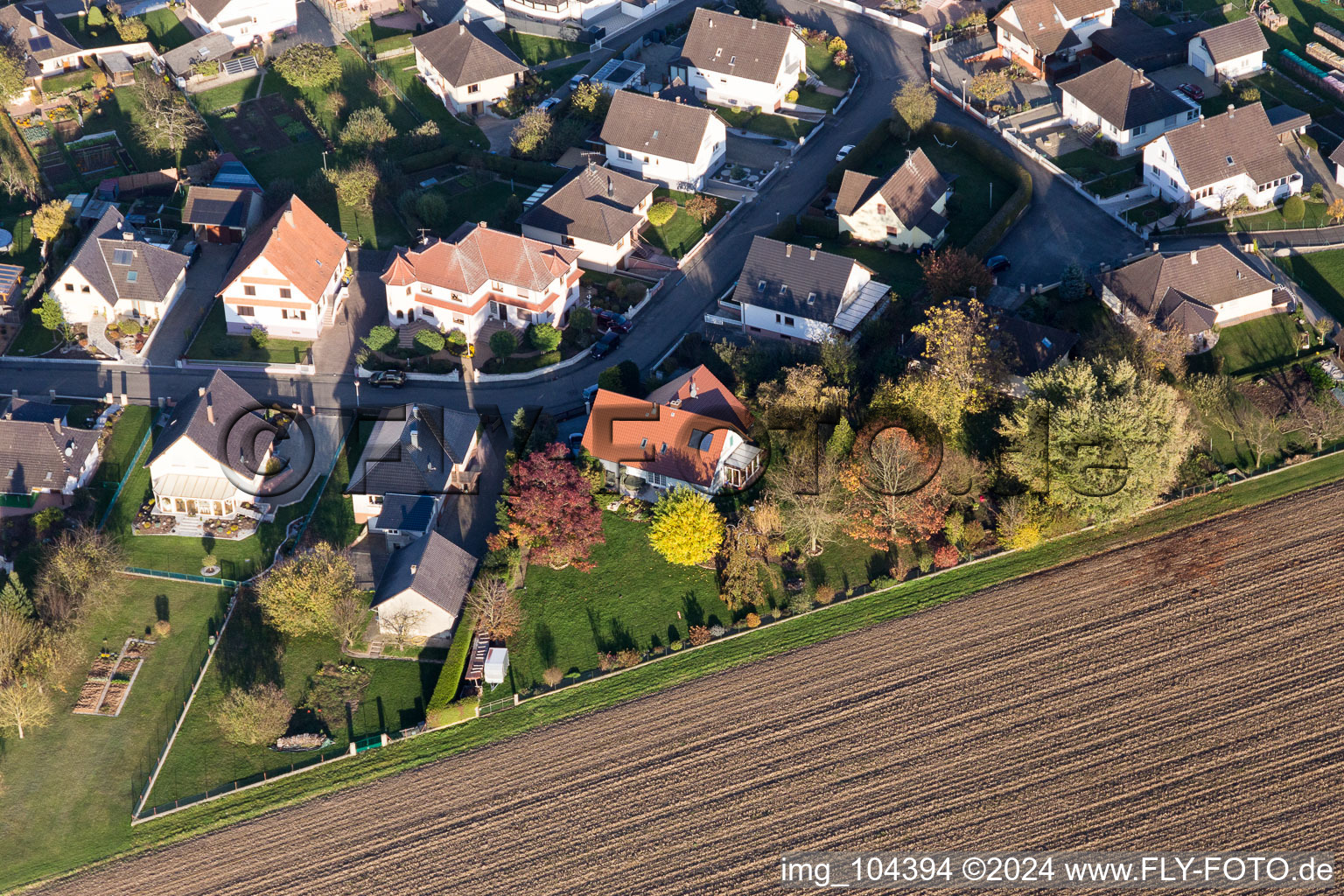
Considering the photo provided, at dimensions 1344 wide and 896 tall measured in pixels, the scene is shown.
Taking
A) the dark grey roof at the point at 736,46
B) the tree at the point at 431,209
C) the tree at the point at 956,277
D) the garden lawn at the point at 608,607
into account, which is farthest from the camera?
the dark grey roof at the point at 736,46

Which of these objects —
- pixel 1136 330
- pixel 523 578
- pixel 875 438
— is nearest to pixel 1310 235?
pixel 1136 330

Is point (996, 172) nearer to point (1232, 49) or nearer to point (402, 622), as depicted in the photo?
point (1232, 49)

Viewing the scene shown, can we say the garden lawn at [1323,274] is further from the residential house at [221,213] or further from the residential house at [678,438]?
the residential house at [221,213]

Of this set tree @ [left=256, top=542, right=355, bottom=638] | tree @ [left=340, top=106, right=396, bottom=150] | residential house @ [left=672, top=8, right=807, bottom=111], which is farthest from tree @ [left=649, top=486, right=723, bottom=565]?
residential house @ [left=672, top=8, right=807, bottom=111]

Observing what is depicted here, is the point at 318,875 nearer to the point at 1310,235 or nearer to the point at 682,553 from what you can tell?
the point at 682,553

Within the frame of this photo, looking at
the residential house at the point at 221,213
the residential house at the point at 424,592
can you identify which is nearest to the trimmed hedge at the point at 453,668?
the residential house at the point at 424,592

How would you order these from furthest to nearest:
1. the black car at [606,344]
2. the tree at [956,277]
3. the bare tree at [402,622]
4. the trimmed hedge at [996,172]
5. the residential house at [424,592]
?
the trimmed hedge at [996,172]
the black car at [606,344]
the tree at [956,277]
the bare tree at [402,622]
the residential house at [424,592]
